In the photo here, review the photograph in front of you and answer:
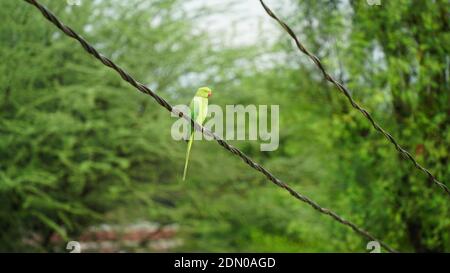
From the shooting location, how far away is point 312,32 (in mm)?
5480

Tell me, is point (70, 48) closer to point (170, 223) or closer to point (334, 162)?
point (170, 223)

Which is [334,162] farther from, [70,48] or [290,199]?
[70,48]

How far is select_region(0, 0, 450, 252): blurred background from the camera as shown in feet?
15.2

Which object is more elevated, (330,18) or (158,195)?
(330,18)

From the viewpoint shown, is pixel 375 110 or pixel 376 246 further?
pixel 375 110

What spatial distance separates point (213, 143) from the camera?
737cm

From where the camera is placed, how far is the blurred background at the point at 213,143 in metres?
4.62

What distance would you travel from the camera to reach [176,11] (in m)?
7.30

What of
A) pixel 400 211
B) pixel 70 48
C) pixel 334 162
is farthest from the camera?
pixel 70 48
